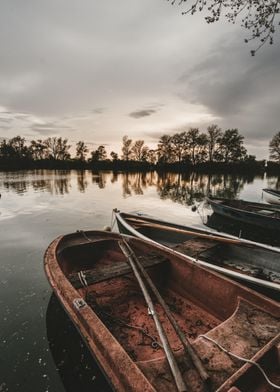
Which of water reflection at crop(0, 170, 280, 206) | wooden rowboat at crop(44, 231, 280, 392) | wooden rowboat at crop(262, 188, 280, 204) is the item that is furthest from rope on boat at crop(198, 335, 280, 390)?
wooden rowboat at crop(262, 188, 280, 204)

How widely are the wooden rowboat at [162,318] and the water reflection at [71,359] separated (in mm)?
578

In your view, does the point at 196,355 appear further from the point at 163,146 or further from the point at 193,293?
the point at 163,146

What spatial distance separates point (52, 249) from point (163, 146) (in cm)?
8604

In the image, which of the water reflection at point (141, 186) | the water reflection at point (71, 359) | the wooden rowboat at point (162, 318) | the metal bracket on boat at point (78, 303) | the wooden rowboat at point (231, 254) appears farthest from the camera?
the water reflection at point (141, 186)

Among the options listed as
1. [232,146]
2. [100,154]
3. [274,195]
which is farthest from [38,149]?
[274,195]

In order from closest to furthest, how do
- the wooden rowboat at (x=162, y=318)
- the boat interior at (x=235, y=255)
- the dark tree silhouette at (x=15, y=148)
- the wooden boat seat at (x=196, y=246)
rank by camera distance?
the wooden rowboat at (x=162, y=318), the boat interior at (x=235, y=255), the wooden boat seat at (x=196, y=246), the dark tree silhouette at (x=15, y=148)

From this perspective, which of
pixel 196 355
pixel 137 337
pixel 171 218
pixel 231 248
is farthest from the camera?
pixel 171 218

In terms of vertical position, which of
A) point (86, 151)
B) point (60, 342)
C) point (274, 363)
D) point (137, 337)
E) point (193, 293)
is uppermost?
point (86, 151)

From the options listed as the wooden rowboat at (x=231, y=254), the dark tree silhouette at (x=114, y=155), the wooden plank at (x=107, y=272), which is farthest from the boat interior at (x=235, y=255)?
the dark tree silhouette at (x=114, y=155)

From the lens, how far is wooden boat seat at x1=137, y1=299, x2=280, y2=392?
222 cm

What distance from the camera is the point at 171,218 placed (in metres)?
13.8

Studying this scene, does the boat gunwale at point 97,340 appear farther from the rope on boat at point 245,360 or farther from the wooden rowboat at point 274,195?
Answer: the wooden rowboat at point 274,195

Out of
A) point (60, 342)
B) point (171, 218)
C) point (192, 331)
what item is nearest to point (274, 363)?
point (192, 331)

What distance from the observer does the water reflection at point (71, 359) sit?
130 inches
